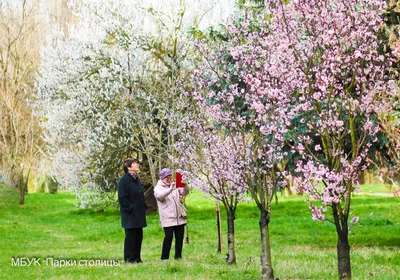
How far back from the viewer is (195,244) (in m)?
14.2

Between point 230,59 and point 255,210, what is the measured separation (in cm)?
1059

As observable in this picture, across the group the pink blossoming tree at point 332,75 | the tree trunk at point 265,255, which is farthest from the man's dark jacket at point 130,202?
the pink blossoming tree at point 332,75

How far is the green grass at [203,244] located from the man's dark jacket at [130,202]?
68cm

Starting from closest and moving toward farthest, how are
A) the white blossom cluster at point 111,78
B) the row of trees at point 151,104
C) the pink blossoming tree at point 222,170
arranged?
the pink blossoming tree at point 222,170, the row of trees at point 151,104, the white blossom cluster at point 111,78

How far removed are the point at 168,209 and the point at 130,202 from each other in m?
0.64

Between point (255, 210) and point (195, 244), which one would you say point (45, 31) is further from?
point (195, 244)

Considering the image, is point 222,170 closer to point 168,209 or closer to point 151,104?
point 168,209

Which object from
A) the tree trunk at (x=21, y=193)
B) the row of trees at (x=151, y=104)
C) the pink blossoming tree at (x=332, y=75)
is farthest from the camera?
the tree trunk at (x=21, y=193)

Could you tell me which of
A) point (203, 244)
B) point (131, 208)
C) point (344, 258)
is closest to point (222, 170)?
point (131, 208)

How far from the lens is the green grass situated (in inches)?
368

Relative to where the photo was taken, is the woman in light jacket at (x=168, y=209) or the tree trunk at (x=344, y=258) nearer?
the tree trunk at (x=344, y=258)

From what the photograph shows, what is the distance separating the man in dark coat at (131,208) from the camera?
10281mm

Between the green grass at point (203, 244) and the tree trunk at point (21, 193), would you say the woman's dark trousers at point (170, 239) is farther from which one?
the tree trunk at point (21, 193)

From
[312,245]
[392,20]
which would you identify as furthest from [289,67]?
[312,245]
